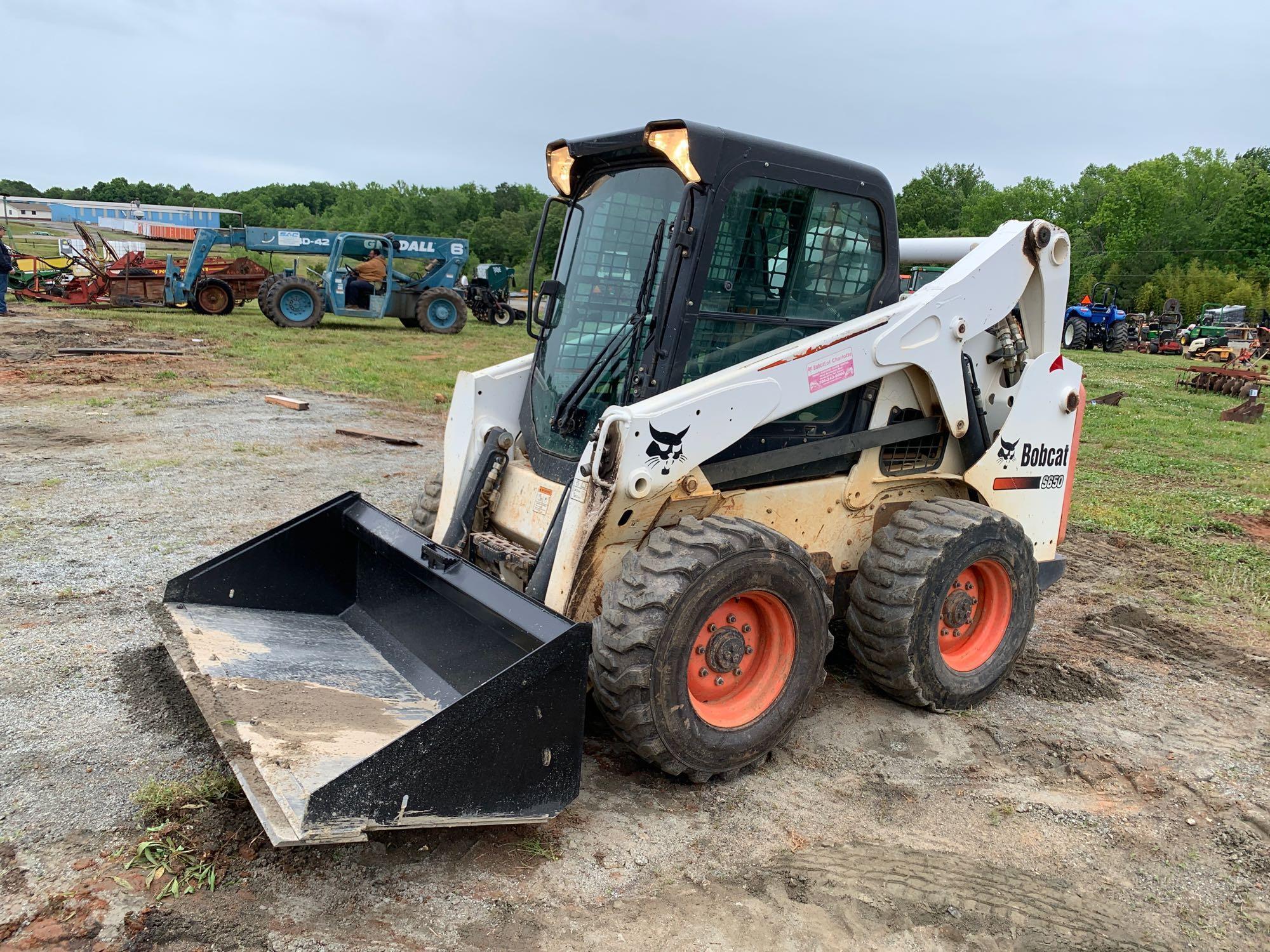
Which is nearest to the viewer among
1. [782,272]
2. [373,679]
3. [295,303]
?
[373,679]

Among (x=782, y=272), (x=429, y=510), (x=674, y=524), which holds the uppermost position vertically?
(x=782, y=272)

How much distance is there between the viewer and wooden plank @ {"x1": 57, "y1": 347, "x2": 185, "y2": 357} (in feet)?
47.7

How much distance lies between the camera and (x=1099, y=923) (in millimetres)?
2906

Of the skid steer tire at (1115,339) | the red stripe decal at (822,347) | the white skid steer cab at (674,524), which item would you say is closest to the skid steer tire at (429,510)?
the white skid steer cab at (674,524)

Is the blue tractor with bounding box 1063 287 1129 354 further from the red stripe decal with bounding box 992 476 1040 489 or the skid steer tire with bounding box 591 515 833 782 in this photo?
the skid steer tire with bounding box 591 515 833 782

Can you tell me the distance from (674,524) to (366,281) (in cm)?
2007

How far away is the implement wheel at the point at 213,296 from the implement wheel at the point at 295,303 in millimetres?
1933

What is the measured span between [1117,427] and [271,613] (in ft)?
39.3

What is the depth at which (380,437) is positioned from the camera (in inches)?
382

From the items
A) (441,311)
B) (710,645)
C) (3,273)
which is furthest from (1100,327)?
(710,645)

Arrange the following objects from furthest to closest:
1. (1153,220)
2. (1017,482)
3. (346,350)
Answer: (1153,220), (346,350), (1017,482)

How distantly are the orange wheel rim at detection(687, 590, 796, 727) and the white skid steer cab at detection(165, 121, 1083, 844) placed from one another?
0.01 meters

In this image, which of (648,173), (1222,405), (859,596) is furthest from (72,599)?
(1222,405)

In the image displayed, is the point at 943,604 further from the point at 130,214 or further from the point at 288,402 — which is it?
the point at 130,214
